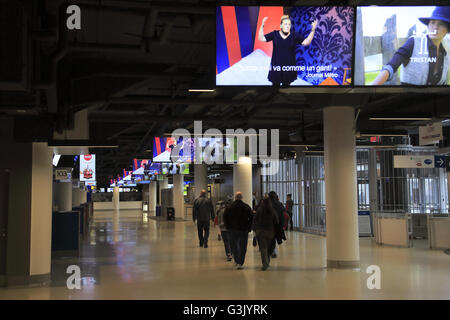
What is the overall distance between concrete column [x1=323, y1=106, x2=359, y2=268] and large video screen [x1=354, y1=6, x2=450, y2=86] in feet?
12.9

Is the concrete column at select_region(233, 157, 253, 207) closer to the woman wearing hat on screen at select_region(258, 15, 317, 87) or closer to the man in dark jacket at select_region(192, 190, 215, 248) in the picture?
the man in dark jacket at select_region(192, 190, 215, 248)

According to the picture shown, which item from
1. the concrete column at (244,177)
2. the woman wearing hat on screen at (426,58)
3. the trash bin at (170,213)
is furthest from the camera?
the trash bin at (170,213)

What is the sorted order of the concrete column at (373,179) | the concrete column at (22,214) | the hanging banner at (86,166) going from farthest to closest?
the hanging banner at (86,166) → the concrete column at (373,179) → the concrete column at (22,214)

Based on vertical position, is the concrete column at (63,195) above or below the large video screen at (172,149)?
below

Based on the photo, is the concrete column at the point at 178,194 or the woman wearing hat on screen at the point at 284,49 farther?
the concrete column at the point at 178,194

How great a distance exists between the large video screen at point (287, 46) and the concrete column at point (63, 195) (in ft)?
51.0

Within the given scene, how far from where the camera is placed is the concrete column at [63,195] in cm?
2092

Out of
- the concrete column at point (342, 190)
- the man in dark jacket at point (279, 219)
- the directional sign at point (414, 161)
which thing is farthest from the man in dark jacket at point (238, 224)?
the directional sign at point (414, 161)

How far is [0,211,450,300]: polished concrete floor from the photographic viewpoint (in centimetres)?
826

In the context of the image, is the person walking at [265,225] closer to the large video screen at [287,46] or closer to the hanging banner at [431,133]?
the large video screen at [287,46]

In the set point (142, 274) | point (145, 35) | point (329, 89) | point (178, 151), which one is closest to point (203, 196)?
point (178, 151)

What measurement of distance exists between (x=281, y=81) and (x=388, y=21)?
178 cm

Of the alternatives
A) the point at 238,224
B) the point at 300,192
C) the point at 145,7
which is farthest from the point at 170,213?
the point at 145,7

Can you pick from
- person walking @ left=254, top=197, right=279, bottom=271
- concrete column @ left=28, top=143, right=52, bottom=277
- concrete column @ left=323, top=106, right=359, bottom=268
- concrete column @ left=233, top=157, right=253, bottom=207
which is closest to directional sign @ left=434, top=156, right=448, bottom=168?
concrete column @ left=323, top=106, right=359, bottom=268
